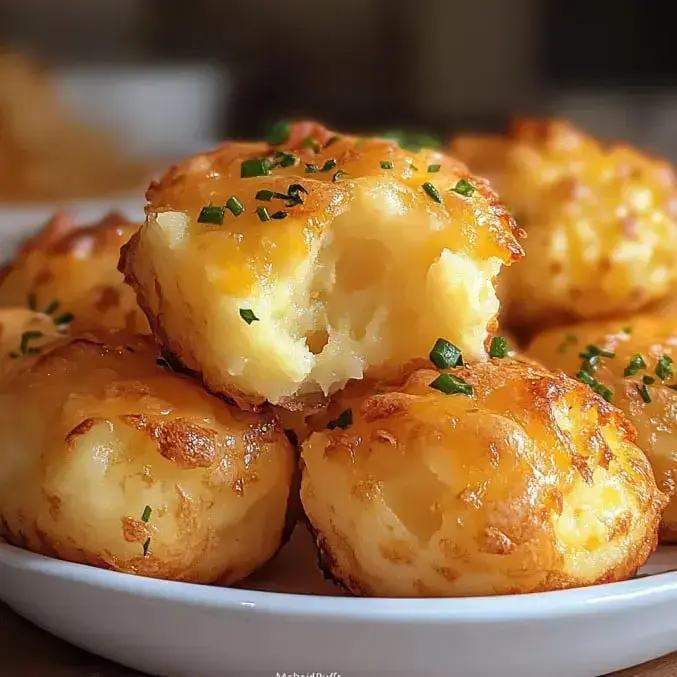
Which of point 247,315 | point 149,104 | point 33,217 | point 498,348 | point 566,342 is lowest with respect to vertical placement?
point 149,104

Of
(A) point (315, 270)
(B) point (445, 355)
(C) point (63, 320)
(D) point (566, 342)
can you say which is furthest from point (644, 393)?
(C) point (63, 320)

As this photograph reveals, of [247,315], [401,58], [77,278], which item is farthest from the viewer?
[401,58]

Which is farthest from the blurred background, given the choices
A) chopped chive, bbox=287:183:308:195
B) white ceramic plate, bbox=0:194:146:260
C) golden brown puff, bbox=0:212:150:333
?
chopped chive, bbox=287:183:308:195

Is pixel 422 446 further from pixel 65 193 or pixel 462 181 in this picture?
pixel 65 193

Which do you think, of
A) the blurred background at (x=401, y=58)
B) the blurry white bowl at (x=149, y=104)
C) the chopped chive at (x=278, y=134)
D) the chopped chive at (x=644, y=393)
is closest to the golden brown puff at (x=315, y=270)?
the chopped chive at (x=278, y=134)

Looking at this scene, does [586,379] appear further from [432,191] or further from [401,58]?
[401,58]

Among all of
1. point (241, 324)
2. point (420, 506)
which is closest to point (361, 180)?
point (241, 324)

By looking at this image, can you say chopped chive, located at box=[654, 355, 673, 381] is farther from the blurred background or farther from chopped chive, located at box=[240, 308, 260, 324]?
the blurred background

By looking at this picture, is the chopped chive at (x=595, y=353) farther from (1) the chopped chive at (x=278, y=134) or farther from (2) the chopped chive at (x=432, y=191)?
(1) the chopped chive at (x=278, y=134)
